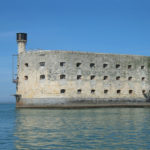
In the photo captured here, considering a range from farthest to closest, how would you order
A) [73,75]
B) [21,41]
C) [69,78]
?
1. [21,41]
2. [73,75]
3. [69,78]

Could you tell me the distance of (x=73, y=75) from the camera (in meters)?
35.8

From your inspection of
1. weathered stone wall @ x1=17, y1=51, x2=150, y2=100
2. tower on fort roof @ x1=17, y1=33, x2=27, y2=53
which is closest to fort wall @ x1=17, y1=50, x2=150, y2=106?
weathered stone wall @ x1=17, y1=51, x2=150, y2=100

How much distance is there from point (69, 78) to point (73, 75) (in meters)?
0.53

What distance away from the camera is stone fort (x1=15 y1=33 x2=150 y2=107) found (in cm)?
3525

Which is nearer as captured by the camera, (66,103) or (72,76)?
(66,103)

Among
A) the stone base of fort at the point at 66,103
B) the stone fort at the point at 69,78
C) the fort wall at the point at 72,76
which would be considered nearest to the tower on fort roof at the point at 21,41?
the stone fort at the point at 69,78

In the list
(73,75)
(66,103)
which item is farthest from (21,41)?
(66,103)

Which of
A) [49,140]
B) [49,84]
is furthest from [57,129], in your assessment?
[49,84]

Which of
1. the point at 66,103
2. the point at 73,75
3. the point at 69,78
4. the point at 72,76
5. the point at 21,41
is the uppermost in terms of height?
the point at 21,41

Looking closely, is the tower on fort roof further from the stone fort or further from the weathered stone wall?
the weathered stone wall

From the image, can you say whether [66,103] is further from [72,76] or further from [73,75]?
[73,75]

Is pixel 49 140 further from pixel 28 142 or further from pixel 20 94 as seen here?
pixel 20 94

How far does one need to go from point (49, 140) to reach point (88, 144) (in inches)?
68.6

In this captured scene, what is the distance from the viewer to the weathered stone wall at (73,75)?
116 ft
